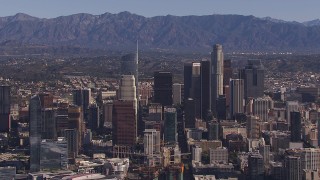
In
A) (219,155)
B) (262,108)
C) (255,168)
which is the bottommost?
(255,168)

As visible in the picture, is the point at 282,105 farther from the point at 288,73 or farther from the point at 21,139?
the point at 288,73

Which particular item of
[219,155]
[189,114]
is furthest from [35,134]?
[189,114]

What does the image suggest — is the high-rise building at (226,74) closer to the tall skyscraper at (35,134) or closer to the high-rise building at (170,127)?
the high-rise building at (170,127)

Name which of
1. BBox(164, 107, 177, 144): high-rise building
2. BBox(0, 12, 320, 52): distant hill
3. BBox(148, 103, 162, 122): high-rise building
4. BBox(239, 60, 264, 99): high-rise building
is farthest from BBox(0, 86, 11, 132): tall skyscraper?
BBox(0, 12, 320, 52): distant hill

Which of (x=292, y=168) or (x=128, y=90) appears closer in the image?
(x=292, y=168)

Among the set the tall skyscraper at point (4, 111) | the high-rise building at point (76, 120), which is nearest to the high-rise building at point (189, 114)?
the high-rise building at point (76, 120)

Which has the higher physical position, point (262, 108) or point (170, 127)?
point (262, 108)

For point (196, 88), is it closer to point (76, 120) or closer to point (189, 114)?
point (189, 114)
